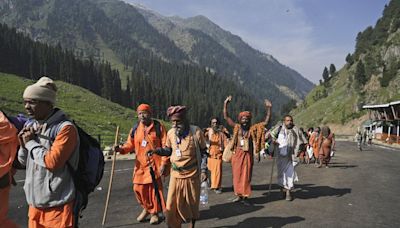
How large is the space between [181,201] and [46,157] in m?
2.89

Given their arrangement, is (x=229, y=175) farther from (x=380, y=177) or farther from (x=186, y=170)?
(x=186, y=170)

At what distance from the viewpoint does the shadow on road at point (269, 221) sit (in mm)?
6859

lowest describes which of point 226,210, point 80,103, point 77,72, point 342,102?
point 226,210

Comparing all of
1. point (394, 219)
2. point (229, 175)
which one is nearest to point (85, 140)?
point (394, 219)

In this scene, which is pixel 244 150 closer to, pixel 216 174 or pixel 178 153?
pixel 216 174

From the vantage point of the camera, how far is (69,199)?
12.0 ft

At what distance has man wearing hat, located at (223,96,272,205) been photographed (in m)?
8.48

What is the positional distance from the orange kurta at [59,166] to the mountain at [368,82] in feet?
221

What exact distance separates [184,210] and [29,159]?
9.51 feet

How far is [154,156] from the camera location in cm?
679

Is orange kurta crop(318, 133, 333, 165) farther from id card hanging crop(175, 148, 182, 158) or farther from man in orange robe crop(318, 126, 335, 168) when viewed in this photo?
id card hanging crop(175, 148, 182, 158)

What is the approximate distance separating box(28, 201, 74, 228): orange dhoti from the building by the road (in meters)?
44.8

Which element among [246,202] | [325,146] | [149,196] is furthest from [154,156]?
[325,146]

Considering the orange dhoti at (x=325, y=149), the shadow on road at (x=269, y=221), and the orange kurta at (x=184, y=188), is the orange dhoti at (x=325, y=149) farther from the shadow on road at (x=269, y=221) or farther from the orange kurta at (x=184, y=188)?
the orange kurta at (x=184, y=188)
